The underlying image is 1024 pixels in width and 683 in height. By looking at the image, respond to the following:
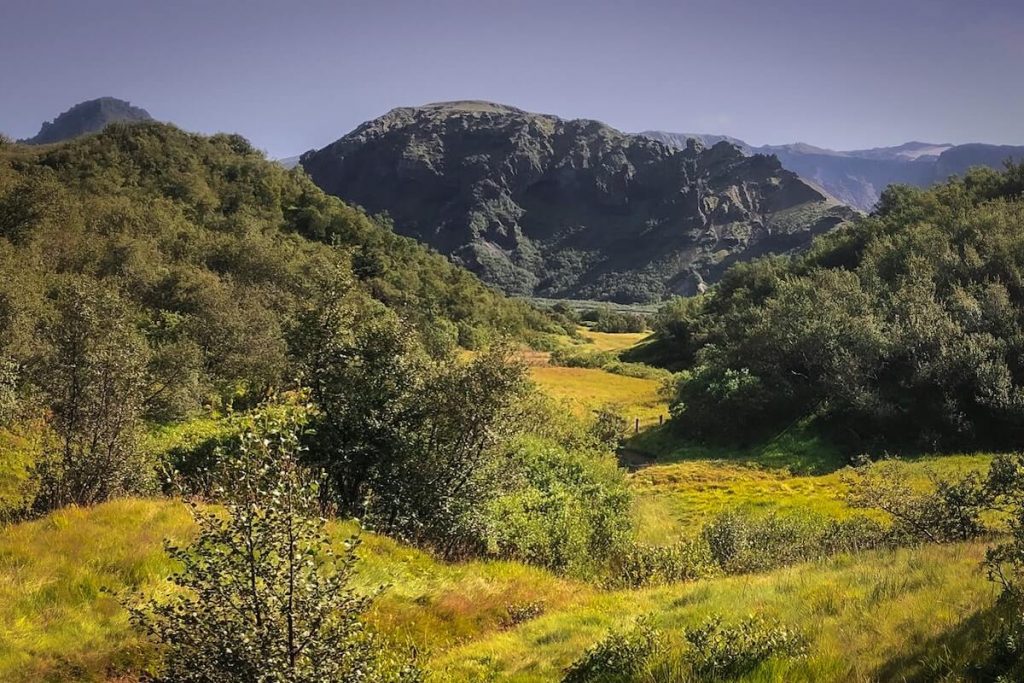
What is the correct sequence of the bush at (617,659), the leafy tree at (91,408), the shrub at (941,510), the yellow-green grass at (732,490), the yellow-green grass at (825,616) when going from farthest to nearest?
the yellow-green grass at (732,490), the leafy tree at (91,408), the shrub at (941,510), the bush at (617,659), the yellow-green grass at (825,616)

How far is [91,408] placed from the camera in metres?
15.8

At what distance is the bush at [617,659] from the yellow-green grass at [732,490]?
1490 cm

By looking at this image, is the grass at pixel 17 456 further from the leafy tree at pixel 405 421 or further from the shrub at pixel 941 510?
the shrub at pixel 941 510

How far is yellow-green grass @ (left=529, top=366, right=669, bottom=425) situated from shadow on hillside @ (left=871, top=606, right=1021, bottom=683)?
41.5m

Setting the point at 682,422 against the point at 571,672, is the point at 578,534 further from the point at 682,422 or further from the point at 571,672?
the point at 682,422

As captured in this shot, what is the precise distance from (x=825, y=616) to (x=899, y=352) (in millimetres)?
34905

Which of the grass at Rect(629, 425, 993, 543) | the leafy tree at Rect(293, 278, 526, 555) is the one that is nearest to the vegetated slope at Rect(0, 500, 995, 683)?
the leafy tree at Rect(293, 278, 526, 555)

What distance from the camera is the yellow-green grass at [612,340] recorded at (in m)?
127

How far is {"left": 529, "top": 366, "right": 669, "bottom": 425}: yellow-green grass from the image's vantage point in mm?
55013

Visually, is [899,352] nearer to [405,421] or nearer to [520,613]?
[405,421]

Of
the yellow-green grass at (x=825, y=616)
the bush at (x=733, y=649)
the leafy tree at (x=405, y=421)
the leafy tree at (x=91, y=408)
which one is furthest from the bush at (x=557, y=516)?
the leafy tree at (x=91, y=408)

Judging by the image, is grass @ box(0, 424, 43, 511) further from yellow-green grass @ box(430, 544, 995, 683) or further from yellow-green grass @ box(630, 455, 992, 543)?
yellow-green grass @ box(630, 455, 992, 543)

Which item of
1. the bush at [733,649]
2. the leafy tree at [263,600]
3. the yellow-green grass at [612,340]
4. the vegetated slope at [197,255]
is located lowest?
the yellow-green grass at [612,340]

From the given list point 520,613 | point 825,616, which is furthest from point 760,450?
point 825,616
